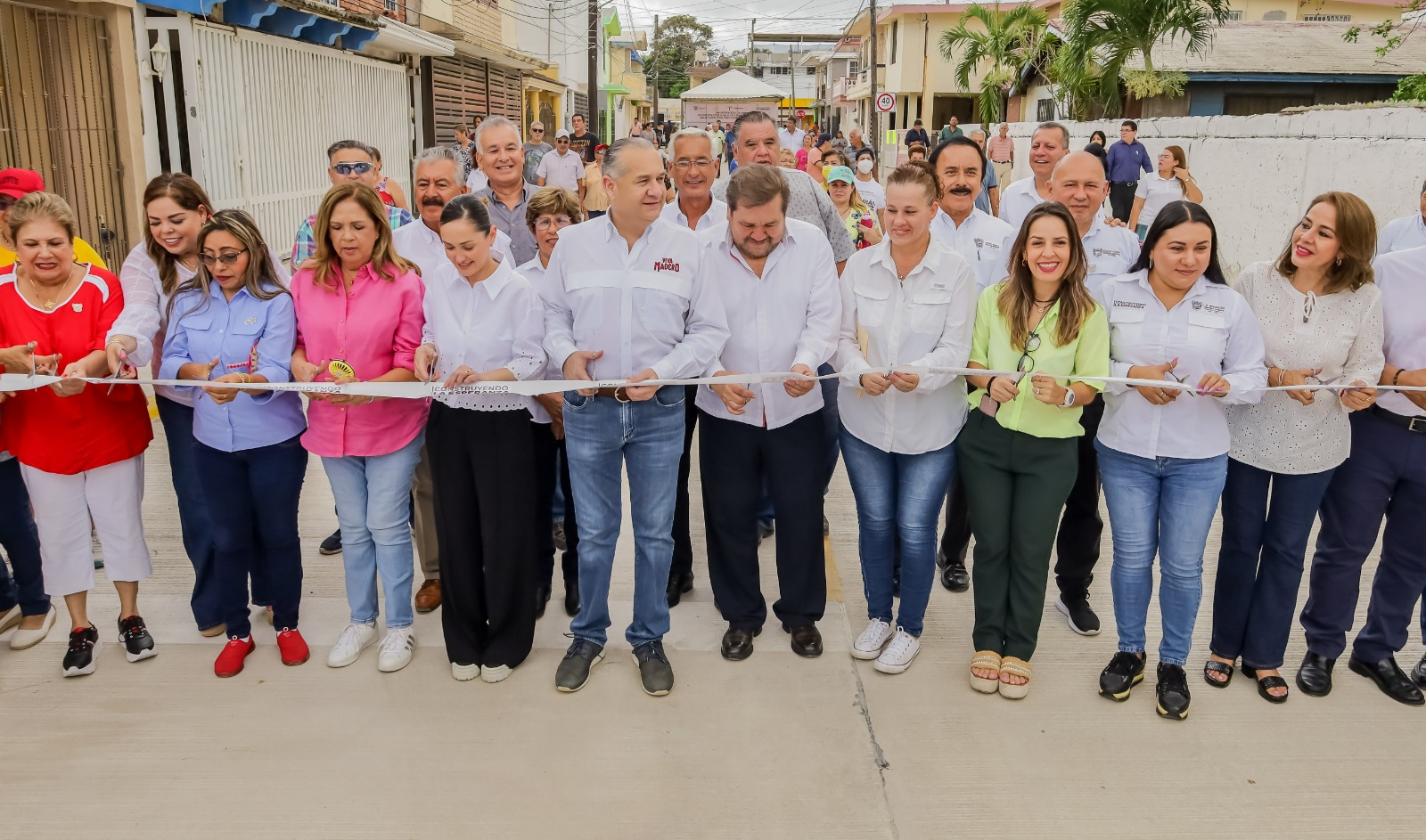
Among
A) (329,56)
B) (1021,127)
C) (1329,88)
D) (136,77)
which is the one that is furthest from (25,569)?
(1329,88)

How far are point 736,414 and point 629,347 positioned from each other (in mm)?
513

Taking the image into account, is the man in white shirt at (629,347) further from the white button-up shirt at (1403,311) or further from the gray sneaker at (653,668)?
the white button-up shirt at (1403,311)

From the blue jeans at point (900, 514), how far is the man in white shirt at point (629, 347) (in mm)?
778

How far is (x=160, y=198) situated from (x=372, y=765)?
7.73 ft

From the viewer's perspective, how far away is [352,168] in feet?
18.9

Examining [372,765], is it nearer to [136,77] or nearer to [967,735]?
[967,735]

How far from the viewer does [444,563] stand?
411 cm

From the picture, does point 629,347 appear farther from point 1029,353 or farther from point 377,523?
point 1029,353

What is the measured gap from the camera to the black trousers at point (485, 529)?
13.0ft

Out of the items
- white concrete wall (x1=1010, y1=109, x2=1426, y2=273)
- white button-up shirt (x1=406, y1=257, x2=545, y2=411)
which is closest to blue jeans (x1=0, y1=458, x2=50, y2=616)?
white button-up shirt (x1=406, y1=257, x2=545, y2=411)

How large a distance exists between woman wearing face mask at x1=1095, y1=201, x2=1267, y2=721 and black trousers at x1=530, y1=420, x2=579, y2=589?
2.23 metres

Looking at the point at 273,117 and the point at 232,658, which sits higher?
the point at 273,117

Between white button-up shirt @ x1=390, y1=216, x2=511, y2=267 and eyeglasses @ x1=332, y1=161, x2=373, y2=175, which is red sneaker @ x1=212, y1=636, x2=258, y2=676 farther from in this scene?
eyeglasses @ x1=332, y1=161, x2=373, y2=175

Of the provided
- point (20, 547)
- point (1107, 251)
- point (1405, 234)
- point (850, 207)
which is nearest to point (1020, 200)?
point (1107, 251)
